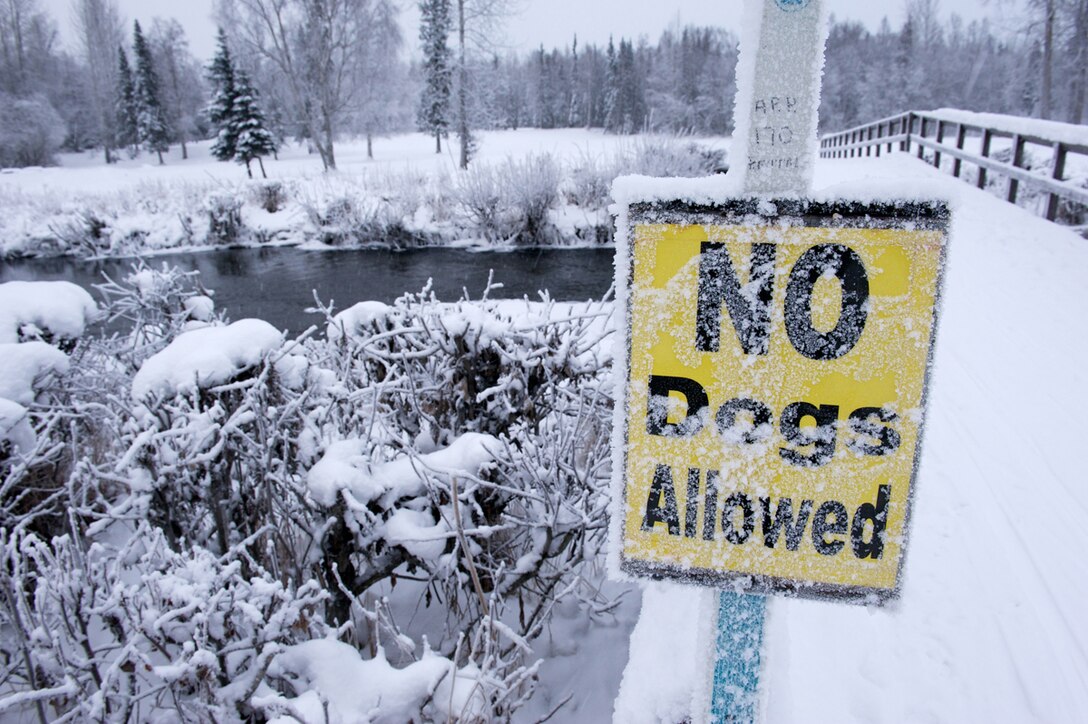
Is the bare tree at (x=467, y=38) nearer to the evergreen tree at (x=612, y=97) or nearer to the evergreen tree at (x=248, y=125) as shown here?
the evergreen tree at (x=248, y=125)

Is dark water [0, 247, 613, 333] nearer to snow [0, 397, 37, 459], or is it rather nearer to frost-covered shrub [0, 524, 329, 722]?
snow [0, 397, 37, 459]

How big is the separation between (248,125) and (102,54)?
23.5m

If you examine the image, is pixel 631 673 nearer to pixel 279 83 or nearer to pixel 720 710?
pixel 720 710

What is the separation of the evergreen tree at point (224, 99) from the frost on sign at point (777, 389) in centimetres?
4387

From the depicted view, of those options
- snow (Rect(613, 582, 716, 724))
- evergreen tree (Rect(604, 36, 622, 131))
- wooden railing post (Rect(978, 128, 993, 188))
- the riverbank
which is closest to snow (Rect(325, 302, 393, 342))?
snow (Rect(613, 582, 716, 724))

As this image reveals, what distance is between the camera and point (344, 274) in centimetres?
1329

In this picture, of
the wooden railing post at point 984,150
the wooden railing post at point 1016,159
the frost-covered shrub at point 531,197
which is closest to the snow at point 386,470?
the wooden railing post at point 1016,159

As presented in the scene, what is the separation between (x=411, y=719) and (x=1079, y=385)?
4066mm

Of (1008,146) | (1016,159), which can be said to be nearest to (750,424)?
(1016,159)

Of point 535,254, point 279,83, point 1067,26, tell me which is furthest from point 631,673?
point 279,83

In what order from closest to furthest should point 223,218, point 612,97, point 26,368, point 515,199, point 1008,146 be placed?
point 26,368 → point 515,199 → point 1008,146 → point 223,218 → point 612,97

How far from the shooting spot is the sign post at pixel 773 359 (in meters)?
1.02

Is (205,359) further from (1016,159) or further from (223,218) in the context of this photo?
(223,218)

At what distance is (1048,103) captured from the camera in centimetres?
2984
